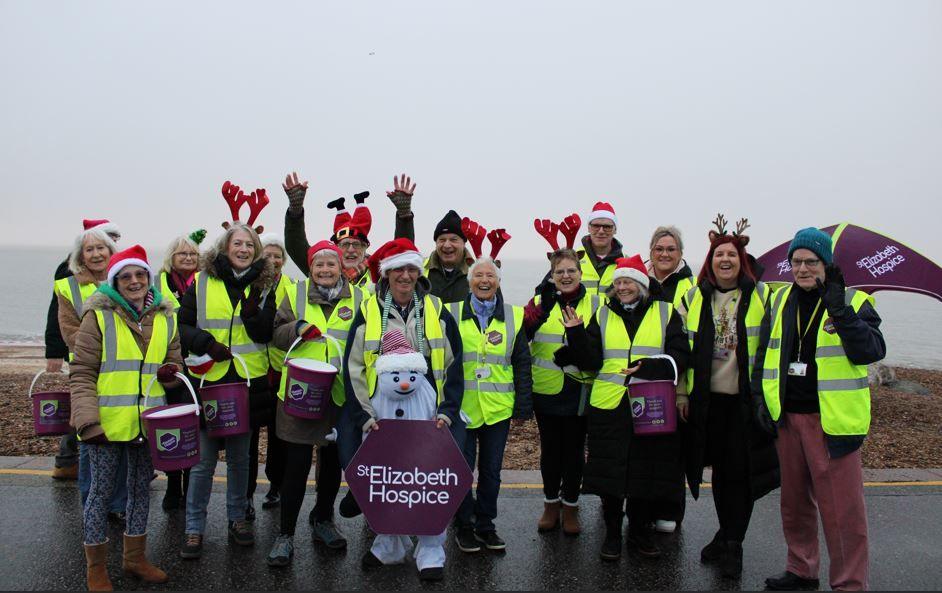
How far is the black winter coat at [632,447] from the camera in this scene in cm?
430

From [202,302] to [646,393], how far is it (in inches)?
115

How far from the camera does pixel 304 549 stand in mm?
4426

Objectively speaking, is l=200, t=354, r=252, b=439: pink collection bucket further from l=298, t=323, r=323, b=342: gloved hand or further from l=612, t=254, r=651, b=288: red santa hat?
l=612, t=254, r=651, b=288: red santa hat

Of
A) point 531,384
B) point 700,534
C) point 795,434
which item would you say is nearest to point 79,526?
point 531,384

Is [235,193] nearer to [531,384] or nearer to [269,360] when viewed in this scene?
[269,360]

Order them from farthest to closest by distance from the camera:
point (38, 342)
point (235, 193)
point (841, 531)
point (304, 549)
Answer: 1. point (38, 342)
2. point (235, 193)
3. point (304, 549)
4. point (841, 531)

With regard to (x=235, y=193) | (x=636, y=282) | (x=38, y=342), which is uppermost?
(x=235, y=193)

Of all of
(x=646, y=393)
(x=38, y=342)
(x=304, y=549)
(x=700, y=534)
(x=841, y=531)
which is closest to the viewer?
(x=841, y=531)

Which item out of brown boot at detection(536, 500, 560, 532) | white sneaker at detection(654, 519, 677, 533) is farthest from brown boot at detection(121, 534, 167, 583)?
white sneaker at detection(654, 519, 677, 533)

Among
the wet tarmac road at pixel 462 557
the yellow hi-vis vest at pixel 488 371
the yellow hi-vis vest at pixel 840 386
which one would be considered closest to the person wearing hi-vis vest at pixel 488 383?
the yellow hi-vis vest at pixel 488 371

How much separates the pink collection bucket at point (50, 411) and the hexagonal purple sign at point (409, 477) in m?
2.04

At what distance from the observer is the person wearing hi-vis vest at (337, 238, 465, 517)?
13.6 feet

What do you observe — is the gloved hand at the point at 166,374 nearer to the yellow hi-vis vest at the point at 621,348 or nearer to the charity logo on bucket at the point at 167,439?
the charity logo on bucket at the point at 167,439

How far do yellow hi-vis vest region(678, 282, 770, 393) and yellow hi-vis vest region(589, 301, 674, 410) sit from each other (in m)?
0.14
